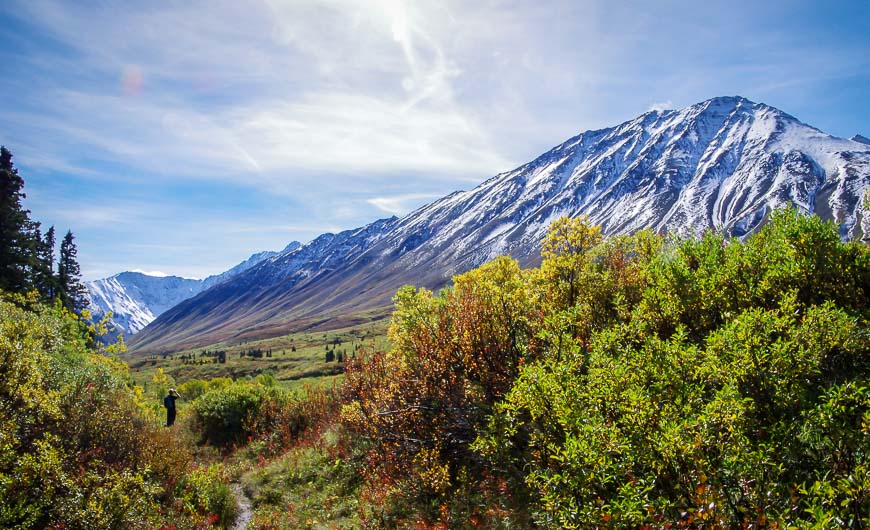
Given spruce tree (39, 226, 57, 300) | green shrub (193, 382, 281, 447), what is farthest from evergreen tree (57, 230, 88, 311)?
green shrub (193, 382, 281, 447)

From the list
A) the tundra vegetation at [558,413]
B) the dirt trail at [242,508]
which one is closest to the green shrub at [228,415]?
the tundra vegetation at [558,413]

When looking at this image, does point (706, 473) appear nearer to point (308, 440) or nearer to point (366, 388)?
point (366, 388)

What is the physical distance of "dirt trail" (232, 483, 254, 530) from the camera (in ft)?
46.0

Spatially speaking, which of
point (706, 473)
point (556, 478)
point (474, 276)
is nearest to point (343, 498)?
point (474, 276)

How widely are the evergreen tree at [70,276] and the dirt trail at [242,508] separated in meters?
47.2

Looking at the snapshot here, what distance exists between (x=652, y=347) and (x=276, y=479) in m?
16.0

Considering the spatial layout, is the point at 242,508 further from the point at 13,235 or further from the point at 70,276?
the point at 70,276

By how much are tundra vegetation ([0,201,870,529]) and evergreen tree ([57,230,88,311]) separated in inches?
1600

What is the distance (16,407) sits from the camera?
11469 millimetres

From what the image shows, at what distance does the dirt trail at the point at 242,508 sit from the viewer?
46.0ft

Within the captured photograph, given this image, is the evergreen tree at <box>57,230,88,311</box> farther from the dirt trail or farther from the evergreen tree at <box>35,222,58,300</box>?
the dirt trail

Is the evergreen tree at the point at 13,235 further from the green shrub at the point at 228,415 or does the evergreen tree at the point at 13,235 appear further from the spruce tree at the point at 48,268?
the green shrub at the point at 228,415

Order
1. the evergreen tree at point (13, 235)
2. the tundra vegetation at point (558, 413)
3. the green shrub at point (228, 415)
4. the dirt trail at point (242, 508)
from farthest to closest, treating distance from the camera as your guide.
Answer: the evergreen tree at point (13, 235) → the green shrub at point (228, 415) → the dirt trail at point (242, 508) → the tundra vegetation at point (558, 413)

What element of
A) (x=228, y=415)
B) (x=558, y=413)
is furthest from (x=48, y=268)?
(x=558, y=413)
